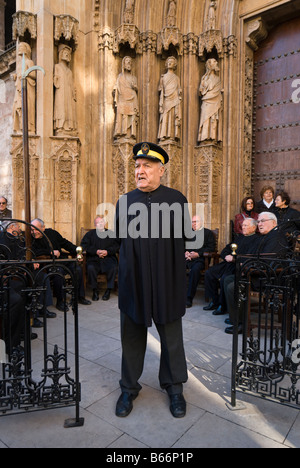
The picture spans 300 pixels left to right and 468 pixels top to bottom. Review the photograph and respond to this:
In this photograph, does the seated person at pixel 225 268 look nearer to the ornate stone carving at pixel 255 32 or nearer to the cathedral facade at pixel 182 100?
the cathedral facade at pixel 182 100

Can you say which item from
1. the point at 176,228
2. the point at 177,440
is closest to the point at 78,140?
the point at 176,228

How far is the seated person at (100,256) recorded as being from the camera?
17.6 ft

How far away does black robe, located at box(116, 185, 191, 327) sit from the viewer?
7.23 ft

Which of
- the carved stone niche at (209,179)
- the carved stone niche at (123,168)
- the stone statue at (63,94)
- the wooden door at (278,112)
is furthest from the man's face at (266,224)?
the stone statue at (63,94)

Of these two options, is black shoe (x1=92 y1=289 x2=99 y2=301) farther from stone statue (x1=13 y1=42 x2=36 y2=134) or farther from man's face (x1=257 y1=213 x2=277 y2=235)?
stone statue (x1=13 y1=42 x2=36 y2=134)

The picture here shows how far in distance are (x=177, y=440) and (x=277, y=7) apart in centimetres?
733

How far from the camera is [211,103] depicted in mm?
6375

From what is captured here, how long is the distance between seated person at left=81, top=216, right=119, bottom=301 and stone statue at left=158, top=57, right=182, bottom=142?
2.37 meters

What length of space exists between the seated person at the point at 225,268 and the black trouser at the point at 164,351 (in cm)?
223

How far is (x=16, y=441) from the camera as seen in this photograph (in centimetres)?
193

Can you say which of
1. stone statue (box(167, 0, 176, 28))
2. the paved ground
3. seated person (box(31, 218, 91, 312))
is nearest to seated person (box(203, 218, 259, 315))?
the paved ground
